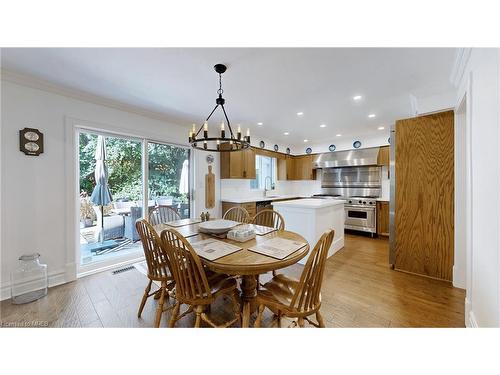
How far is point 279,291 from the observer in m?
1.44

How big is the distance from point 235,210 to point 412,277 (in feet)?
8.25

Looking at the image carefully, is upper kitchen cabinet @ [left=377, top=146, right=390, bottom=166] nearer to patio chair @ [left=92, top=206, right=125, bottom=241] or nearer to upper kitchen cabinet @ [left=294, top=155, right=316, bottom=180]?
upper kitchen cabinet @ [left=294, top=155, right=316, bottom=180]

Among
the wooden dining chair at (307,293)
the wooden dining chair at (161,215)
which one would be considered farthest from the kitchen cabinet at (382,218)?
the wooden dining chair at (161,215)

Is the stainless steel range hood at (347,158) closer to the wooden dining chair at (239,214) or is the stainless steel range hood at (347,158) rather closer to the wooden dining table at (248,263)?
the wooden dining chair at (239,214)

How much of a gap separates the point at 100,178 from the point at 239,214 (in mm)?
Result: 2171

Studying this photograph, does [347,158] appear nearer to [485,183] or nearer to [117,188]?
[485,183]

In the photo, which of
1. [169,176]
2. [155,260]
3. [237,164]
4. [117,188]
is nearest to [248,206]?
[237,164]

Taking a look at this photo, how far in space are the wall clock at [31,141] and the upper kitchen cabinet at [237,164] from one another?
2.76m

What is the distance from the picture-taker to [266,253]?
1404mm

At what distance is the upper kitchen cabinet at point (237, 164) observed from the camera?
422 cm

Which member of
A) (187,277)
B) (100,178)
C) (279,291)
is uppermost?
(100,178)

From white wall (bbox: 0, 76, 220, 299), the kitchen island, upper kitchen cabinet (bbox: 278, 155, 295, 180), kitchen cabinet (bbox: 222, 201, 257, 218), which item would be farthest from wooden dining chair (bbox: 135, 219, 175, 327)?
upper kitchen cabinet (bbox: 278, 155, 295, 180)

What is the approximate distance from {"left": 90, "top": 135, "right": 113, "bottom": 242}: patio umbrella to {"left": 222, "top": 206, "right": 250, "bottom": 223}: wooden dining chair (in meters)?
1.89
